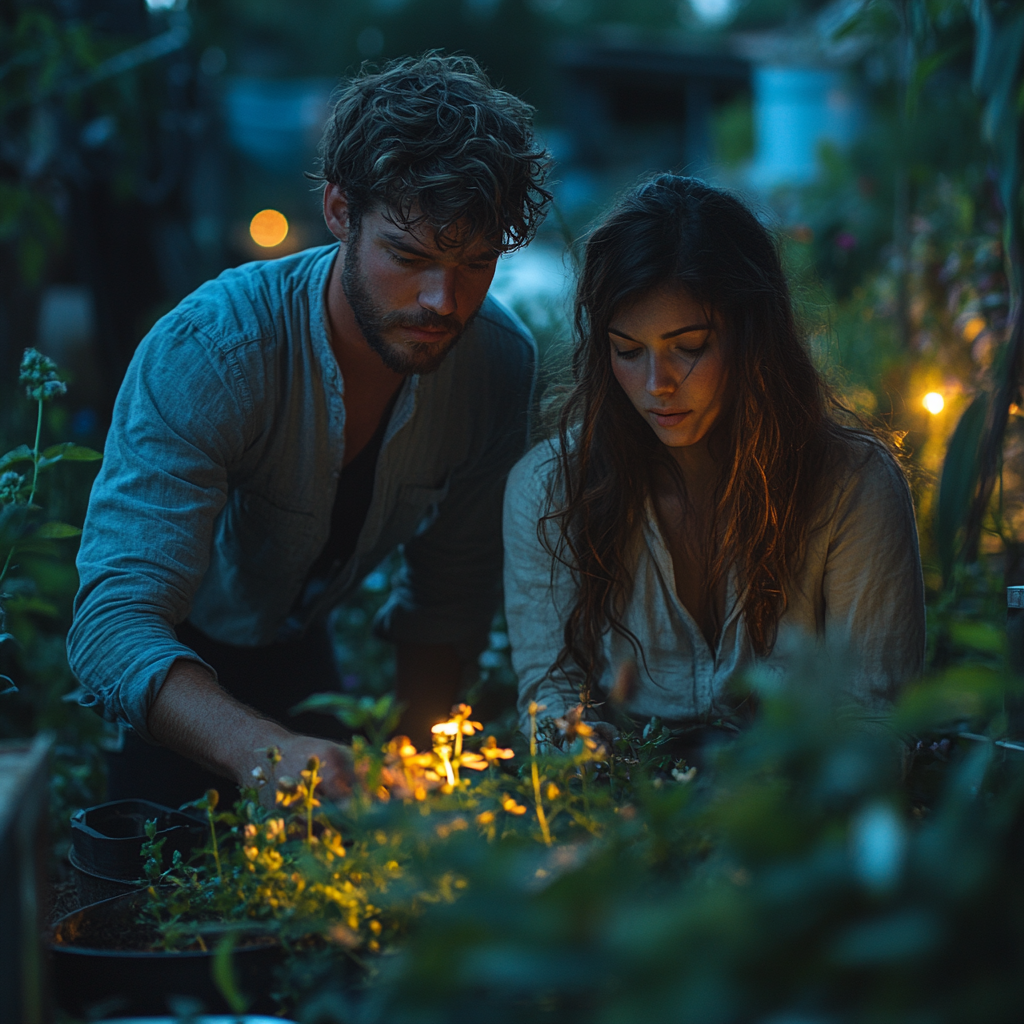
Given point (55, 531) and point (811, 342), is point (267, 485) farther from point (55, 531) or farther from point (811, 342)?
point (811, 342)

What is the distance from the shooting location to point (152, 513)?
5.16ft

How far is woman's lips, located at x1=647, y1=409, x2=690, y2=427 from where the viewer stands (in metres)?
1.63

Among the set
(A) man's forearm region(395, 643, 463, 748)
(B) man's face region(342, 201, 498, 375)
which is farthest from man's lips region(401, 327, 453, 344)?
(A) man's forearm region(395, 643, 463, 748)

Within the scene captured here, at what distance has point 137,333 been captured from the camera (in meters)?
4.63

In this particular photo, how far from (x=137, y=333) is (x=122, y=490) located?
10.8 feet

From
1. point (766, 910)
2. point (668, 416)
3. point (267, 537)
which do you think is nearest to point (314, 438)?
point (267, 537)

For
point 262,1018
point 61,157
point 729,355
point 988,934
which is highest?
point 61,157

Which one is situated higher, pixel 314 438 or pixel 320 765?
pixel 314 438

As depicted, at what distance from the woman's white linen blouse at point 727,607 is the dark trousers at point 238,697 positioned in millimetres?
579

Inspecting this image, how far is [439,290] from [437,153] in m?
0.22

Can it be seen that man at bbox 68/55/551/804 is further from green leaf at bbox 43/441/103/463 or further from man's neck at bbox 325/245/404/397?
green leaf at bbox 43/441/103/463

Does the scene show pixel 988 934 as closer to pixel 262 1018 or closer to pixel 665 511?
pixel 262 1018

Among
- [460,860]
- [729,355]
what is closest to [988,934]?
[460,860]

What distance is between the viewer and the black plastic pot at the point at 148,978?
2.75 feet
